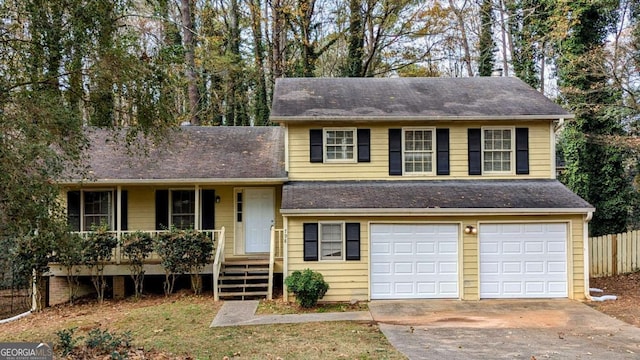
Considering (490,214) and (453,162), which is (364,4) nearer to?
(453,162)

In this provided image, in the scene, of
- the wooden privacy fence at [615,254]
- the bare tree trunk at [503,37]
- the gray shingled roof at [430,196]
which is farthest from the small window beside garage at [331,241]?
the bare tree trunk at [503,37]

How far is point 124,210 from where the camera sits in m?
12.6

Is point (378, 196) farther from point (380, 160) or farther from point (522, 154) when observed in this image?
point (522, 154)

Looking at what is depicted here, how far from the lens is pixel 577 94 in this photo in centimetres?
1546

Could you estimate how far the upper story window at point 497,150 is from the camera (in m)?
12.2

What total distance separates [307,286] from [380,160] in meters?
4.16

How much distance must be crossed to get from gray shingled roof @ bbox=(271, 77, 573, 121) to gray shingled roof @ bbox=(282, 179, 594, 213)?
1.80 meters

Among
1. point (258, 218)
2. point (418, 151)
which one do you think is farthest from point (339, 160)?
point (258, 218)

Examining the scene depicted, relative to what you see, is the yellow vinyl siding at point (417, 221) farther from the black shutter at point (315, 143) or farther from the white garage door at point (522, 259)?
the black shutter at point (315, 143)

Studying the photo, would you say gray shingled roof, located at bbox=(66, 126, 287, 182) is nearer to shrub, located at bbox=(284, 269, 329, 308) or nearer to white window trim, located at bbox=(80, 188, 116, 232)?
white window trim, located at bbox=(80, 188, 116, 232)

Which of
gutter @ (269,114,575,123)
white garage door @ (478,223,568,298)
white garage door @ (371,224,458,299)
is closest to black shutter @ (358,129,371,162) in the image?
gutter @ (269,114,575,123)

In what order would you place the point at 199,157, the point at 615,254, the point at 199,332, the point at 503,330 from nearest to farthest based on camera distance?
the point at 199,332, the point at 503,330, the point at 199,157, the point at 615,254

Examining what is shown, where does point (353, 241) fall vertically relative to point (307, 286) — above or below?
above

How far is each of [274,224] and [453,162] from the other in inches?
211
